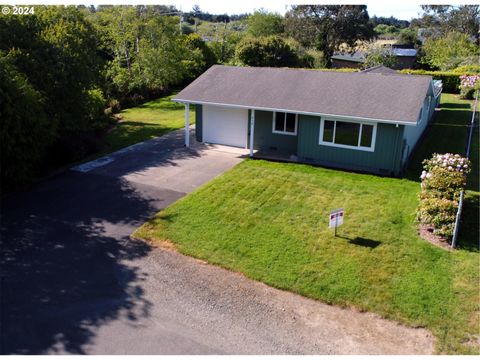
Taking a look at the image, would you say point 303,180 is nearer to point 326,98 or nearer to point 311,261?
point 326,98

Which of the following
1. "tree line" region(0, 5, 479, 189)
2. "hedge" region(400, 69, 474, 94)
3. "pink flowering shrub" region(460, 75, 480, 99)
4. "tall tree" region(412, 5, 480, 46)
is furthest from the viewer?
"tall tree" region(412, 5, 480, 46)

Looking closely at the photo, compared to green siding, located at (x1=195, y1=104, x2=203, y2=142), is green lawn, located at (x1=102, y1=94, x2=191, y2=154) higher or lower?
lower

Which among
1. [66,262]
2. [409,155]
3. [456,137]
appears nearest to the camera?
[66,262]

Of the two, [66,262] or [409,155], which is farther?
[409,155]

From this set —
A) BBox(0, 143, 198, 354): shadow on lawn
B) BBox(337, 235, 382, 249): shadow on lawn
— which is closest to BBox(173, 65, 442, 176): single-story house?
BBox(337, 235, 382, 249): shadow on lawn

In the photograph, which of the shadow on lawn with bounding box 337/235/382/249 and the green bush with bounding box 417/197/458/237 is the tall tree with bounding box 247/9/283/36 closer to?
the green bush with bounding box 417/197/458/237

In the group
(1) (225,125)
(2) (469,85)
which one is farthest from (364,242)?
(2) (469,85)

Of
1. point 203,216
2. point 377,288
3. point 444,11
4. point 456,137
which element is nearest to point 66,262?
point 203,216
